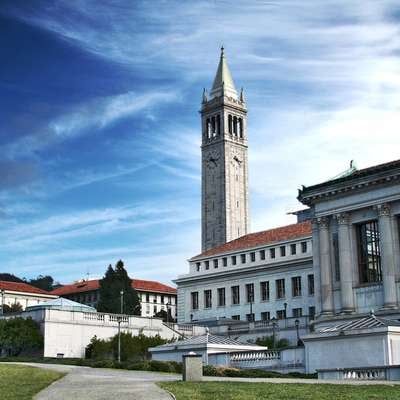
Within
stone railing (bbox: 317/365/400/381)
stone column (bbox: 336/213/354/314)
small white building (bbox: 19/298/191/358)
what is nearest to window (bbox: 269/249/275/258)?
small white building (bbox: 19/298/191/358)

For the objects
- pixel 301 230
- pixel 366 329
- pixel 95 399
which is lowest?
pixel 95 399

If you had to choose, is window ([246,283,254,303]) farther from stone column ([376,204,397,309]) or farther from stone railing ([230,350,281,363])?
stone railing ([230,350,281,363])

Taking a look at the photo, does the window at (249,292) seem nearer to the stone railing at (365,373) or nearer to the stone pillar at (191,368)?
the stone railing at (365,373)

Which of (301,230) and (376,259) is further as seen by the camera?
(301,230)

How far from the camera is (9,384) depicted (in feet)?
95.7

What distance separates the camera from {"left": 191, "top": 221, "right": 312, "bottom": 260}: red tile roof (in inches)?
4158

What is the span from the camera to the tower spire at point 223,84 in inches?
6388

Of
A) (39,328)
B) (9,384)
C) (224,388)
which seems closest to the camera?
(224,388)

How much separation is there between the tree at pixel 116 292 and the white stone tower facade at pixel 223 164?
3934cm

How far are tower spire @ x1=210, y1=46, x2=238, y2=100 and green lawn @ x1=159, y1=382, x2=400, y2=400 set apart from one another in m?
138

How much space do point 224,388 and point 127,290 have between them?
8597cm

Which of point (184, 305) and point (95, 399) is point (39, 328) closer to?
point (184, 305)

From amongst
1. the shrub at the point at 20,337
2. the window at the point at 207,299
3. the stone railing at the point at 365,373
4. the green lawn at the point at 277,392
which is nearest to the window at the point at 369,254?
the stone railing at the point at 365,373

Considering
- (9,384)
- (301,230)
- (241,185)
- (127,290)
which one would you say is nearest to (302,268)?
(301,230)
